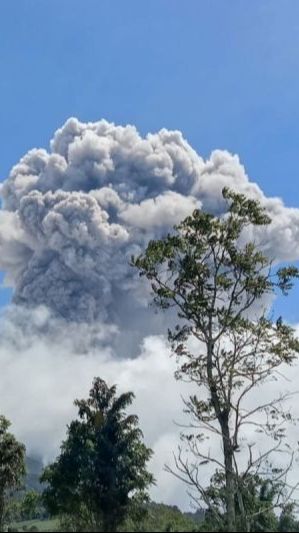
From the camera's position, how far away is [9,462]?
47.5m

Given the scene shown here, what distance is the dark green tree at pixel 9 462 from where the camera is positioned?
46906mm

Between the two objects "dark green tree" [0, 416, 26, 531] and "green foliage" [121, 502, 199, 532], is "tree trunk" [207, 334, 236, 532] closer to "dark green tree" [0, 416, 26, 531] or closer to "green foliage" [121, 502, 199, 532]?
"green foliage" [121, 502, 199, 532]

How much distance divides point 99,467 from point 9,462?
6.83m

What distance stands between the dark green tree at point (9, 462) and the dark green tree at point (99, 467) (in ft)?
6.98

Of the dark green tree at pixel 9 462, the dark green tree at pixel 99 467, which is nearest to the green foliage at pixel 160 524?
the dark green tree at pixel 99 467

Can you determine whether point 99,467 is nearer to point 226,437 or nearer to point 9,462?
point 9,462

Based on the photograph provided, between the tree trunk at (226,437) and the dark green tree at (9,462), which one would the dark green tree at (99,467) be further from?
the tree trunk at (226,437)

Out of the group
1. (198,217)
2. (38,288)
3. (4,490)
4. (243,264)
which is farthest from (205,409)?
(38,288)

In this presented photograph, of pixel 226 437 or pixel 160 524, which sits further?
pixel 160 524

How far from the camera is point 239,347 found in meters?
30.8

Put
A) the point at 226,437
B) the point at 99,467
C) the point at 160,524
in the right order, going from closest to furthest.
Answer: the point at 226,437
the point at 160,524
the point at 99,467

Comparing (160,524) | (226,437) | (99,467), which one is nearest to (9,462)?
(99,467)

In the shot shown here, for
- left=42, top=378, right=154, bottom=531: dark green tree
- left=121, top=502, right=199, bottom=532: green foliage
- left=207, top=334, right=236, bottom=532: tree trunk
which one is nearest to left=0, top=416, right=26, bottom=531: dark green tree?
left=42, top=378, right=154, bottom=531: dark green tree

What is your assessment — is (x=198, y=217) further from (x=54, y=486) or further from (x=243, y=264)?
(x=54, y=486)
